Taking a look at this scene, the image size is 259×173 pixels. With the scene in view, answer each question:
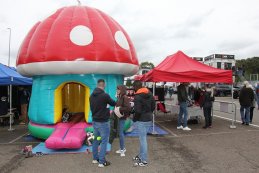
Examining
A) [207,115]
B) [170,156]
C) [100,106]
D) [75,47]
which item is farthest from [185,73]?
[100,106]

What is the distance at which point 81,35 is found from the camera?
764 centimetres

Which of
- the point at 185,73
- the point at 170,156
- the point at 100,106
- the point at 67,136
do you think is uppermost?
the point at 185,73

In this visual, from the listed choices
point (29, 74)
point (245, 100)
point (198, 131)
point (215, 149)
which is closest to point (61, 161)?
point (29, 74)

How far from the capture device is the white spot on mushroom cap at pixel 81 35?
7.56 m

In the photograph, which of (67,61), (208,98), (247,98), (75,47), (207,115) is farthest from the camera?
(247,98)

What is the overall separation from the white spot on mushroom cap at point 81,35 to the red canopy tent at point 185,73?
8.16 feet

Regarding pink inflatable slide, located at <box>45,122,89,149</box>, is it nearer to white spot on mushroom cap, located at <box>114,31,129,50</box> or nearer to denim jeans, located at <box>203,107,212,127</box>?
white spot on mushroom cap, located at <box>114,31,129,50</box>

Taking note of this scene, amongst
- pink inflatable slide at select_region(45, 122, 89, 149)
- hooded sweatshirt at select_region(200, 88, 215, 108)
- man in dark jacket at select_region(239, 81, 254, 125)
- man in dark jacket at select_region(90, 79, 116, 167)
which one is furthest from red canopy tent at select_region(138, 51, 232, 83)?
man in dark jacket at select_region(90, 79, 116, 167)

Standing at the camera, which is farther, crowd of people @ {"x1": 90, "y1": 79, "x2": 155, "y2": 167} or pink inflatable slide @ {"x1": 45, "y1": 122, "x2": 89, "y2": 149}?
pink inflatable slide @ {"x1": 45, "y1": 122, "x2": 89, "y2": 149}

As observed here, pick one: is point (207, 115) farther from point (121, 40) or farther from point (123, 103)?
point (123, 103)

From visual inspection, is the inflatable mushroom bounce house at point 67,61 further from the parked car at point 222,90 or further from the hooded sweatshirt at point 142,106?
the parked car at point 222,90

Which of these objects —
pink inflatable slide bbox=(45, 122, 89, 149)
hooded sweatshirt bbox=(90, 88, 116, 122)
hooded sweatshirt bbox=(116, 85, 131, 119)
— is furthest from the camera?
pink inflatable slide bbox=(45, 122, 89, 149)

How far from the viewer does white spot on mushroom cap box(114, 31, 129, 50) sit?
822cm

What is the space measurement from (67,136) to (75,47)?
2.45m
